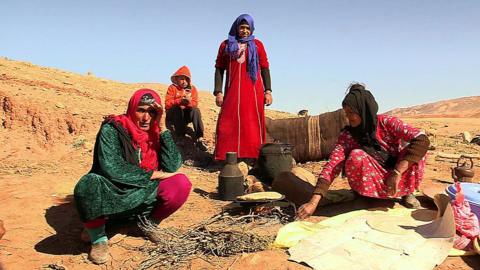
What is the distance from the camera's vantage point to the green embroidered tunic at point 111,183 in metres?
2.79

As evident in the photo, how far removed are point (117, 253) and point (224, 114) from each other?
111 inches

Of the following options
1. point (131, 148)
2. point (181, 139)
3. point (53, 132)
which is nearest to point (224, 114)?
point (181, 139)

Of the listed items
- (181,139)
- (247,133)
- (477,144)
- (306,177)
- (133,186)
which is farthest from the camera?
(477,144)

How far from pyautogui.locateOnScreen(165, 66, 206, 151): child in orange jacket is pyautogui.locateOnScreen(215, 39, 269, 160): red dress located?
44.2 inches

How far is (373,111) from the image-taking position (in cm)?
328

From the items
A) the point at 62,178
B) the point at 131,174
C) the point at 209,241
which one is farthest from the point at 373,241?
the point at 62,178

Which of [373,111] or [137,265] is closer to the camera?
[137,265]

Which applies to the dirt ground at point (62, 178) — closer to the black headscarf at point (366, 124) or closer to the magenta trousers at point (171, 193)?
the magenta trousers at point (171, 193)

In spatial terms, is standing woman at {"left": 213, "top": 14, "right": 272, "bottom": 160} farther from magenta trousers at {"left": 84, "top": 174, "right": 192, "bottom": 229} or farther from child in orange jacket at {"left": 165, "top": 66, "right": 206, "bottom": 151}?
magenta trousers at {"left": 84, "top": 174, "right": 192, "bottom": 229}

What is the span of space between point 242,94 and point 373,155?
2.37 meters

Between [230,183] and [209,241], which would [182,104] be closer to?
[230,183]

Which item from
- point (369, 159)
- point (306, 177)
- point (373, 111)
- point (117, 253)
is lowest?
point (117, 253)

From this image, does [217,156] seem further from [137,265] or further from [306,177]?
[137,265]

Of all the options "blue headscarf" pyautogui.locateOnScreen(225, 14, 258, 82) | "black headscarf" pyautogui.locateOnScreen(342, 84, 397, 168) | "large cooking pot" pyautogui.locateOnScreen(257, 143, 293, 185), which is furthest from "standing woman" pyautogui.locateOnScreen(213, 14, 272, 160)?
"black headscarf" pyautogui.locateOnScreen(342, 84, 397, 168)
